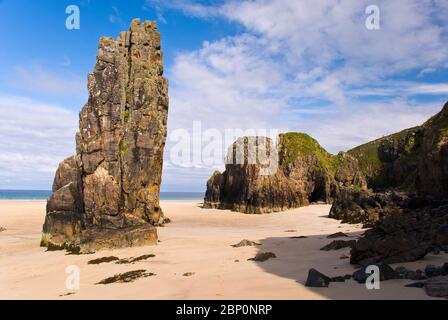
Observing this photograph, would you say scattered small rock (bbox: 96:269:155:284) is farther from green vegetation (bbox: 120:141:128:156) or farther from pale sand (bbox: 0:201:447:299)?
green vegetation (bbox: 120:141:128:156)

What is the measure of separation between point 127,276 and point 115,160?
12.6 metres

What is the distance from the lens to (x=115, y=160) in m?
24.0

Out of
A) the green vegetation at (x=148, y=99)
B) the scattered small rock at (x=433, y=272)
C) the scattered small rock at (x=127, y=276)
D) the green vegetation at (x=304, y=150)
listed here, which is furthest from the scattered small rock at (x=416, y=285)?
the green vegetation at (x=304, y=150)

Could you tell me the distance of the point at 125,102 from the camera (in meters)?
26.2

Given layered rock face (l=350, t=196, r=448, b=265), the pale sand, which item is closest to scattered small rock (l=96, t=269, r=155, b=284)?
the pale sand

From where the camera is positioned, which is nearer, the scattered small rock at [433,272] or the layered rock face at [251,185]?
the scattered small rock at [433,272]

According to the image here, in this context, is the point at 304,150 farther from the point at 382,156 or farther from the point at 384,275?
the point at 384,275

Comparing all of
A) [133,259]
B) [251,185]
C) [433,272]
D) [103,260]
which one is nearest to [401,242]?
[433,272]

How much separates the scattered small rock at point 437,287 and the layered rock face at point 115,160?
631 inches

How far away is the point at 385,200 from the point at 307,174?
97.4 ft

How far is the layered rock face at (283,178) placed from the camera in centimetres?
5088

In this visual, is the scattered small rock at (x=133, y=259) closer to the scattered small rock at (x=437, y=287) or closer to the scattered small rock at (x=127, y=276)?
the scattered small rock at (x=127, y=276)

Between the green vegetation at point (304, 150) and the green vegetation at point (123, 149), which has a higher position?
the green vegetation at point (304, 150)
